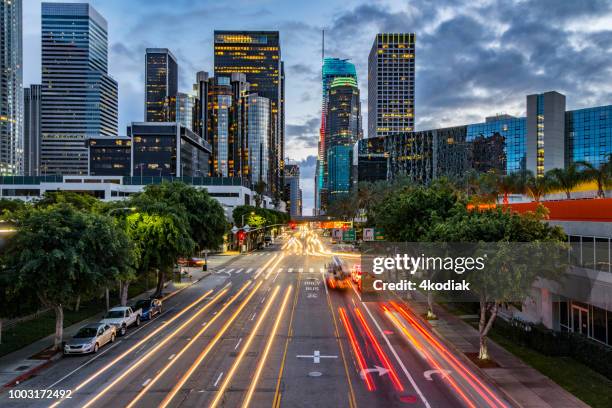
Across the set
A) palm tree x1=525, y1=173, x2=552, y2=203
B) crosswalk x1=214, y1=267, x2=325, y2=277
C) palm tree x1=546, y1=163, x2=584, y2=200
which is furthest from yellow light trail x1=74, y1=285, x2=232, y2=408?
palm tree x1=525, y1=173, x2=552, y2=203

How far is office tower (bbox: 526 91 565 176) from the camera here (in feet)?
463

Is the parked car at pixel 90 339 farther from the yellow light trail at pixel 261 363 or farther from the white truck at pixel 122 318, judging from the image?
the yellow light trail at pixel 261 363

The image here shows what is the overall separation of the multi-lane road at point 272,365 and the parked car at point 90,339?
467 mm

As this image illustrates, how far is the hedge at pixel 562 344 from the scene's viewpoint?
23.4m

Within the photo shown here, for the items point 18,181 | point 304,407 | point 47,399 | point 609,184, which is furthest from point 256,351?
point 18,181

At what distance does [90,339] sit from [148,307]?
398 inches

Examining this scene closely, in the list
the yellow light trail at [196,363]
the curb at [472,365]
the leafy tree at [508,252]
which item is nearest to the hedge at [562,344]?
the leafy tree at [508,252]

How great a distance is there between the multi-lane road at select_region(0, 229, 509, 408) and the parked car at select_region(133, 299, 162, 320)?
0.73m

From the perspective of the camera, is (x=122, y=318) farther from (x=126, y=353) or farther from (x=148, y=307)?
(x=126, y=353)

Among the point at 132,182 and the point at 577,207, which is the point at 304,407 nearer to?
the point at 577,207

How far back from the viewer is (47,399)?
19781 millimetres

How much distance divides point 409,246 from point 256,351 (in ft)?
58.5

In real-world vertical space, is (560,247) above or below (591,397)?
above

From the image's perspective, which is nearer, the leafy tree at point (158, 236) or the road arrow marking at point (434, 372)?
the road arrow marking at point (434, 372)
